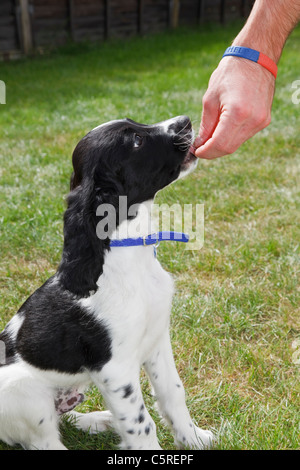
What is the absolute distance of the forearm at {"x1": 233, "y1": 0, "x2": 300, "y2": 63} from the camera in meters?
2.35

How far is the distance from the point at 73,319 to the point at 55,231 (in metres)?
2.08

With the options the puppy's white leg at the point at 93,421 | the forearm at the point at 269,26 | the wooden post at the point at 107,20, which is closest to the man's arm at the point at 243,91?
the forearm at the point at 269,26

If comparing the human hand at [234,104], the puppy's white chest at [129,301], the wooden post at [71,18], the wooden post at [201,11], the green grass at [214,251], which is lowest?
the wooden post at [201,11]

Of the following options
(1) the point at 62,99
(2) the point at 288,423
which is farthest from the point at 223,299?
(1) the point at 62,99

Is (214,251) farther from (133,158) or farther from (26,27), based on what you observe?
(26,27)

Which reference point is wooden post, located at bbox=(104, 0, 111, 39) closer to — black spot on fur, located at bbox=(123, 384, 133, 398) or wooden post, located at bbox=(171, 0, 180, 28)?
wooden post, located at bbox=(171, 0, 180, 28)

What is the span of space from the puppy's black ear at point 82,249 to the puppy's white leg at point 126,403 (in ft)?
1.14

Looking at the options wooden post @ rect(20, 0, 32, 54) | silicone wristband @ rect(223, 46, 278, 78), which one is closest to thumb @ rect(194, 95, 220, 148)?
silicone wristband @ rect(223, 46, 278, 78)

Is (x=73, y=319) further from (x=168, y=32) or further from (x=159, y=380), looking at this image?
(x=168, y=32)

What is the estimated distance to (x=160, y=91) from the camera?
28.9ft

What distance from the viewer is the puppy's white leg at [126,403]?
2115 millimetres

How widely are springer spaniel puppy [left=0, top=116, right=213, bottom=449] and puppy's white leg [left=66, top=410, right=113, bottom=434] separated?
18 cm

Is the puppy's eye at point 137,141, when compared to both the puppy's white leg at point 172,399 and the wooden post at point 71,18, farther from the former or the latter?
the wooden post at point 71,18

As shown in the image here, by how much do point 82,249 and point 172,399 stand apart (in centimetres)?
88
